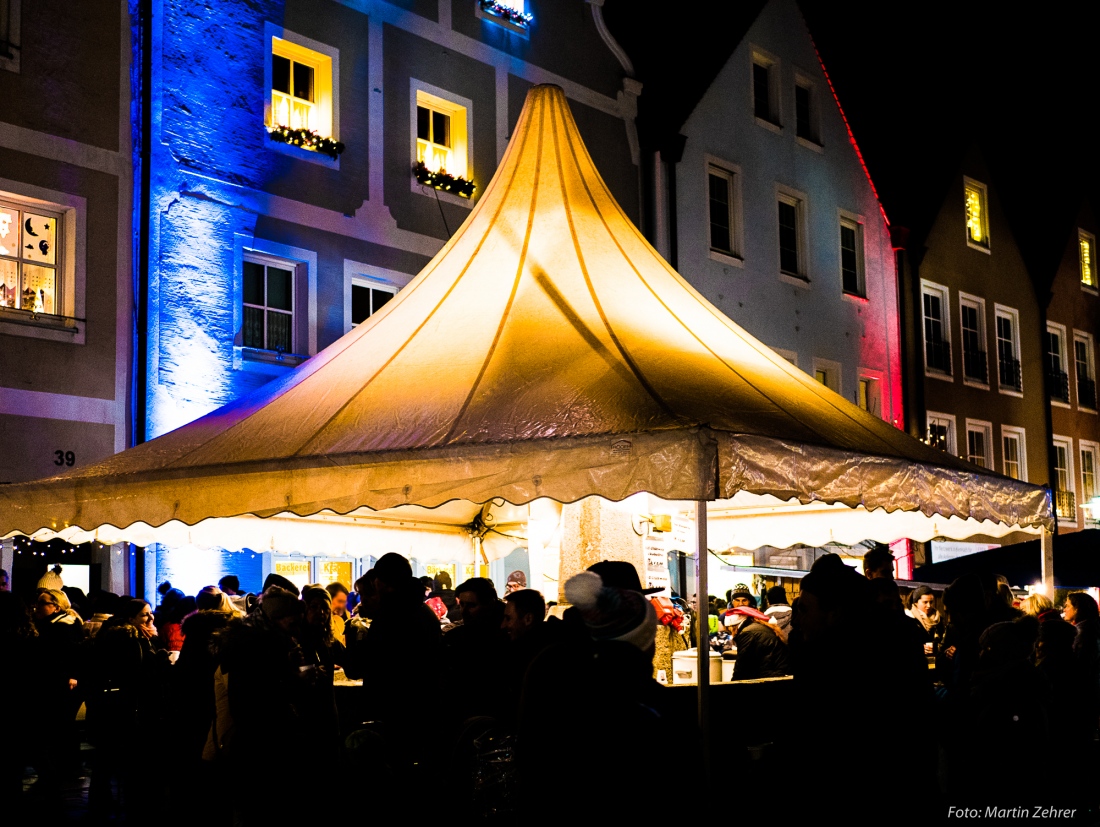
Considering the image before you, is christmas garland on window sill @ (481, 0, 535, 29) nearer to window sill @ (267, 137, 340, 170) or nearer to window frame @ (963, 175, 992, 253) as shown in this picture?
window sill @ (267, 137, 340, 170)

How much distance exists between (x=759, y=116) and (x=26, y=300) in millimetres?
15146

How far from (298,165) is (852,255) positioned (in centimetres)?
1381

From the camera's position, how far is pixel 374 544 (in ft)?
41.6

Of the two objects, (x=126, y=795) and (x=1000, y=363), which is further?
(x=1000, y=363)

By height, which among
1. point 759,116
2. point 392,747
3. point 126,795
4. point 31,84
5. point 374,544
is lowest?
point 126,795

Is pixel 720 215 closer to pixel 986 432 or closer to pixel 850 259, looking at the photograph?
pixel 850 259

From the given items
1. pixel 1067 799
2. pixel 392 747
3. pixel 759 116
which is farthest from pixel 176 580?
pixel 759 116

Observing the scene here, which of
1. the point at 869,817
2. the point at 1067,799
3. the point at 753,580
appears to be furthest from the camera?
the point at 753,580

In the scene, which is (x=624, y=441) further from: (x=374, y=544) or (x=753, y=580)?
(x=753, y=580)

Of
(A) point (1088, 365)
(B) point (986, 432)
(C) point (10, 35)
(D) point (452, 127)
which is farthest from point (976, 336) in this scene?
(C) point (10, 35)

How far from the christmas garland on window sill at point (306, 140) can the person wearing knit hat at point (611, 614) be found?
45.5ft

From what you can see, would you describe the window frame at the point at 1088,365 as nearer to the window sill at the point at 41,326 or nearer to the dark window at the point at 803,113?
the dark window at the point at 803,113

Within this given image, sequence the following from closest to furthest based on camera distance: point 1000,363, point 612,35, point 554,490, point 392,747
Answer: point 392,747 → point 554,490 → point 612,35 → point 1000,363

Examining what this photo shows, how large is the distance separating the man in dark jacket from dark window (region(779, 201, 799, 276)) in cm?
1642
